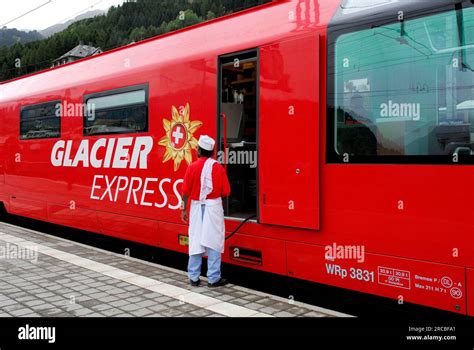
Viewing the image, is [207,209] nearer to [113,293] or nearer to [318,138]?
[113,293]

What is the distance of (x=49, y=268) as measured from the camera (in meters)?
5.93

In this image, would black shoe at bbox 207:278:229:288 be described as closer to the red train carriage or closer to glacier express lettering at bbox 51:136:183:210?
the red train carriage

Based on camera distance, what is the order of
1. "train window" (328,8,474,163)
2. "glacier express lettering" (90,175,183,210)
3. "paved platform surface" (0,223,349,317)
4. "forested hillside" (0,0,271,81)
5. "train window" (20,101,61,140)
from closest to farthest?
"train window" (328,8,474,163), "paved platform surface" (0,223,349,317), "glacier express lettering" (90,175,183,210), "train window" (20,101,61,140), "forested hillside" (0,0,271,81)

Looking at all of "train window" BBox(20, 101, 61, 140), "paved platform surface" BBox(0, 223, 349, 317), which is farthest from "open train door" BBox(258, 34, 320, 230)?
"train window" BBox(20, 101, 61, 140)

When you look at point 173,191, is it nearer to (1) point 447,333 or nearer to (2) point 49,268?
(2) point 49,268

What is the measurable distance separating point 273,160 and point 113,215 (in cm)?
325

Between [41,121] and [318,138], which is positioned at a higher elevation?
[41,121]

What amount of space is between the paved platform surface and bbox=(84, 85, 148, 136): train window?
1.90 m

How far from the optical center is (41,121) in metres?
8.84

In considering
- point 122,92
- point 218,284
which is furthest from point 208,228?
point 122,92

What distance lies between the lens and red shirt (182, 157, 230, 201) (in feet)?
16.8

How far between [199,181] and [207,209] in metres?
0.32

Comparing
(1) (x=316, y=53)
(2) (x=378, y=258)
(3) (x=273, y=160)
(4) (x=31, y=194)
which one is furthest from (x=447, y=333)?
(4) (x=31, y=194)

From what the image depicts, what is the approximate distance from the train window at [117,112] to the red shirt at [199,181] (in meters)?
1.52
